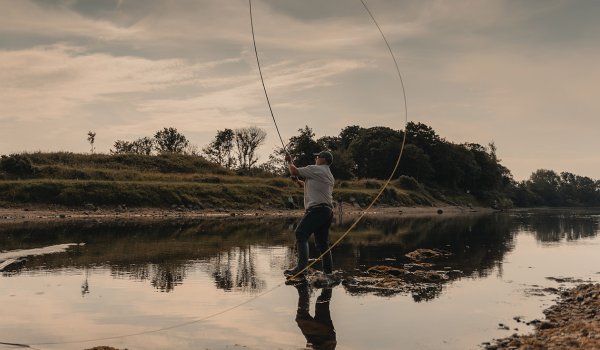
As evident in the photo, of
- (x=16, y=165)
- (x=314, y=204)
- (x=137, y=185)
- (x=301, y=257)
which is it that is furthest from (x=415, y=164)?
(x=314, y=204)

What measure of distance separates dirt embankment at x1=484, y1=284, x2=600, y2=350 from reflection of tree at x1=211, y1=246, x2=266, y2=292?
5367 millimetres

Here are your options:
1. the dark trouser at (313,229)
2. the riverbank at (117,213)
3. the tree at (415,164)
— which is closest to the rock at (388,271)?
the dark trouser at (313,229)

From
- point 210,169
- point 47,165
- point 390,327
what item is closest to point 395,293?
point 390,327

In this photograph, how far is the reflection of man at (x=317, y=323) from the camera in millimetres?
7582

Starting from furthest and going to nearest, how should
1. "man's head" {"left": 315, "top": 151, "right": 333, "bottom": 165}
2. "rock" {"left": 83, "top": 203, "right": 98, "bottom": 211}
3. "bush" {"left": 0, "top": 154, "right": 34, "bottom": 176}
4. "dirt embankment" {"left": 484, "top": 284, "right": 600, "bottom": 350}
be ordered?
"bush" {"left": 0, "top": 154, "right": 34, "bottom": 176} < "rock" {"left": 83, "top": 203, "right": 98, "bottom": 211} < "man's head" {"left": 315, "top": 151, "right": 333, "bottom": 165} < "dirt embankment" {"left": 484, "top": 284, "right": 600, "bottom": 350}

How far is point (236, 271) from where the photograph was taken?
14156mm

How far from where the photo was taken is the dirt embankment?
6848 millimetres

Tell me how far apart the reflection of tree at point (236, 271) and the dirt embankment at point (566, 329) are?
A: 5367 millimetres

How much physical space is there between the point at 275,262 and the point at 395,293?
5557 mm

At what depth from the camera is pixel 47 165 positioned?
181 ft

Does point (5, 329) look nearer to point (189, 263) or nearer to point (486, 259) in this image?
point (189, 263)

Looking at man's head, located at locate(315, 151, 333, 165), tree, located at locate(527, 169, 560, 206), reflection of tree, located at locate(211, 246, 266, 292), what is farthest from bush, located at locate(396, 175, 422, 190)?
tree, located at locate(527, 169, 560, 206)

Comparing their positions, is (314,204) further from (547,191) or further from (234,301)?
(547,191)

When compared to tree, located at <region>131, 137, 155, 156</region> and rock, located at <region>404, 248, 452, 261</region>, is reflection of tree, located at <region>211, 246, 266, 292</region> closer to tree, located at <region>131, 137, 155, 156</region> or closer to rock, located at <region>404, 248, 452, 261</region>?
rock, located at <region>404, 248, 452, 261</region>
